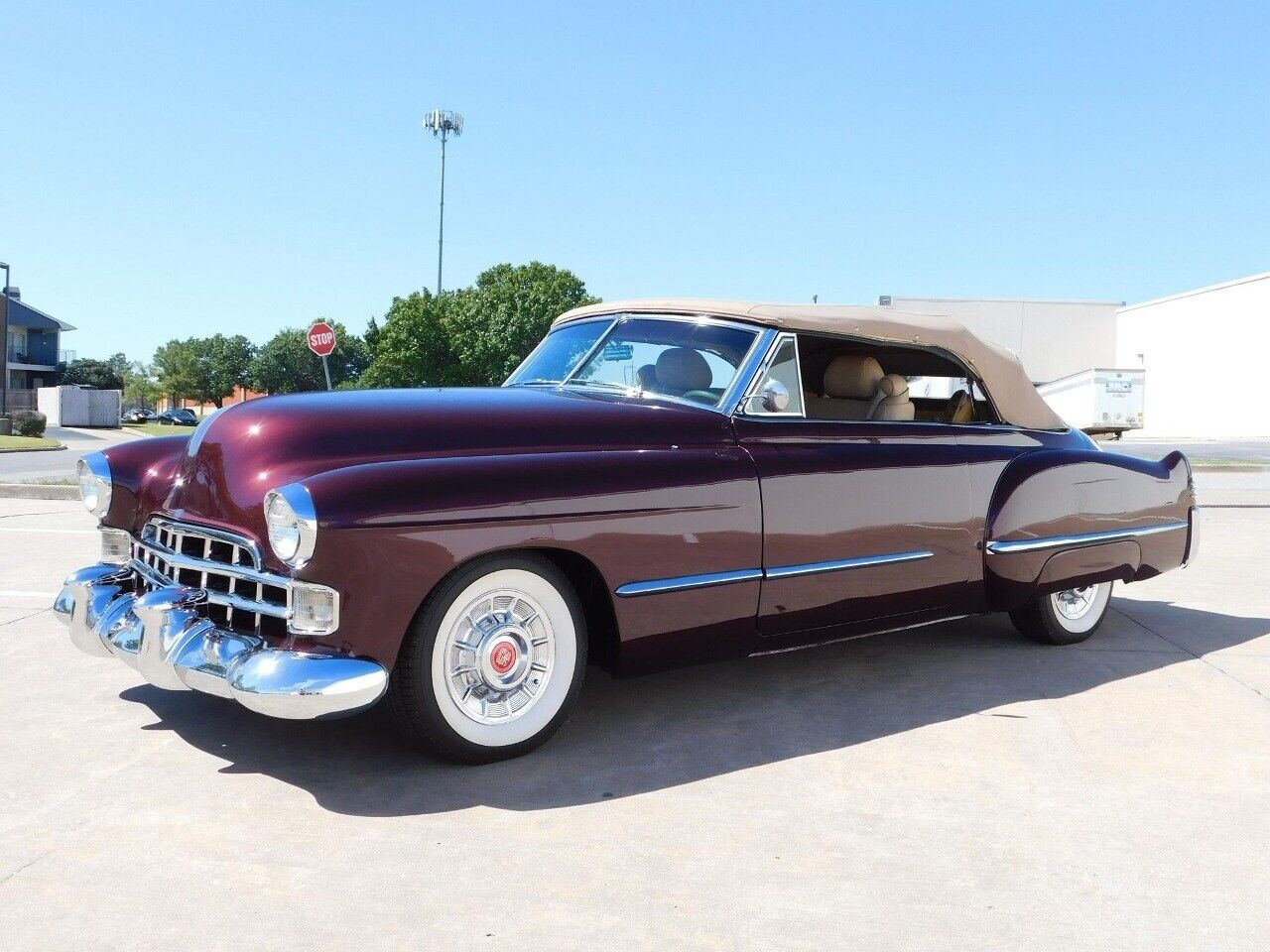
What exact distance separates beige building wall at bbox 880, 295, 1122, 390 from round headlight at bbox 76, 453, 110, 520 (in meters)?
45.5

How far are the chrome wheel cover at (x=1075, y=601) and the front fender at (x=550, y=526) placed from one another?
2.03 meters

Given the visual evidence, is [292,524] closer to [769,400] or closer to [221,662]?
[221,662]

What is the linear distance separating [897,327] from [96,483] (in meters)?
3.31

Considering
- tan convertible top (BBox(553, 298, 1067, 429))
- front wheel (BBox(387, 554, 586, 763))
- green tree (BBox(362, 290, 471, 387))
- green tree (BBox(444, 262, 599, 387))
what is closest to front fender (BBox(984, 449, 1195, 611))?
tan convertible top (BBox(553, 298, 1067, 429))

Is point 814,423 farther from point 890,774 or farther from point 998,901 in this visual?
point 998,901

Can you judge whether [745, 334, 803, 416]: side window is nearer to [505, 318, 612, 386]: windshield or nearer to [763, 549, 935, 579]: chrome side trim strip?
[763, 549, 935, 579]: chrome side trim strip

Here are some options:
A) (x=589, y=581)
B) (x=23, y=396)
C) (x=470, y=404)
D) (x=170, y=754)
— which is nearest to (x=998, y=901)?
(x=589, y=581)

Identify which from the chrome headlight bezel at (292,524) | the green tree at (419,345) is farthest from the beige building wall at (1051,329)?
the chrome headlight bezel at (292,524)

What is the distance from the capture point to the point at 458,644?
342 centimetres

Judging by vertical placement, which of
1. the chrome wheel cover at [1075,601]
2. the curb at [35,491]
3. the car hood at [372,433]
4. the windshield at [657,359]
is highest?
the windshield at [657,359]

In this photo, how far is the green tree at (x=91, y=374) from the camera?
246 ft

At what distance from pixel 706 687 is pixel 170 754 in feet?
6.56

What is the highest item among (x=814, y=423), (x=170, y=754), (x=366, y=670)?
(x=814, y=423)

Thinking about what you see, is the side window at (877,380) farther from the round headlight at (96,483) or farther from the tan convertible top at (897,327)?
the round headlight at (96,483)
